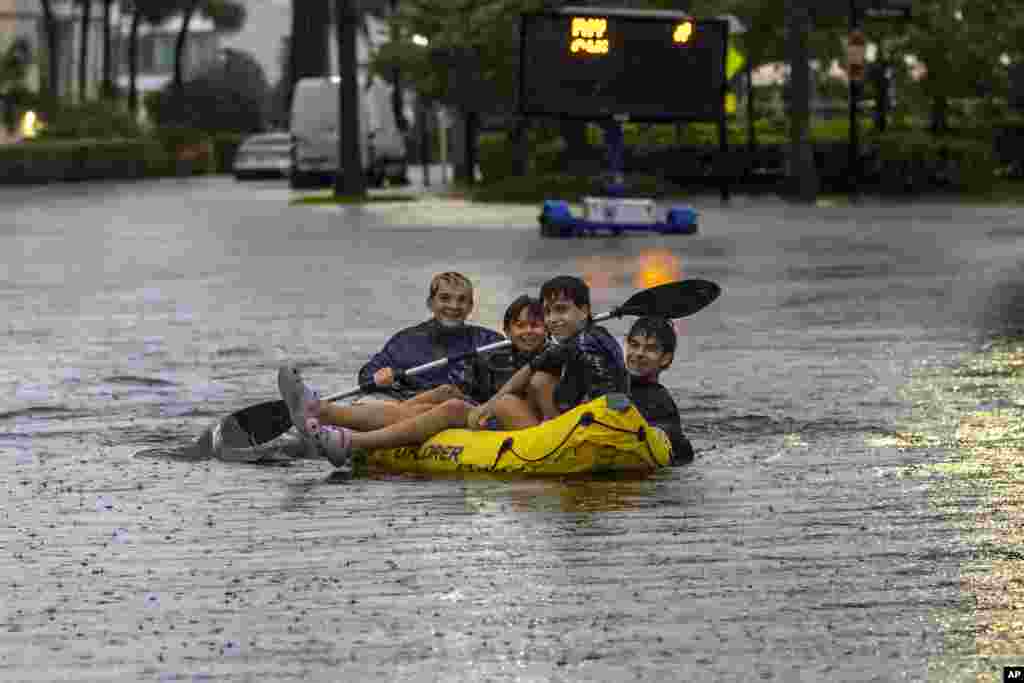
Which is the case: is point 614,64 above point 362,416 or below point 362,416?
above

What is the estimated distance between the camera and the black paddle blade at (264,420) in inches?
502

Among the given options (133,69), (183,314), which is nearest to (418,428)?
(183,314)

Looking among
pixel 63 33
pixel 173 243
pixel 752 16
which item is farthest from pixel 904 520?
pixel 63 33

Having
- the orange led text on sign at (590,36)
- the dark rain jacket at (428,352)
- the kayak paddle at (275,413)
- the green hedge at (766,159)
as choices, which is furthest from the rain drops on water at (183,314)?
the green hedge at (766,159)

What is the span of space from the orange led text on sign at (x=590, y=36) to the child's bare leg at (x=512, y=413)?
28.3 m

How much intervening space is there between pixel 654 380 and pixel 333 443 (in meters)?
1.40

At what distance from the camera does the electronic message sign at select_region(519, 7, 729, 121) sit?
40094 mm

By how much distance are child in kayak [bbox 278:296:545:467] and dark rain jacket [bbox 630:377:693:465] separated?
52 cm

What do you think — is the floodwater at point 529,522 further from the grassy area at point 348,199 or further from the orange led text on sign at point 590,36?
the grassy area at point 348,199

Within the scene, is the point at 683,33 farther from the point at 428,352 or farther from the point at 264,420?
the point at 264,420

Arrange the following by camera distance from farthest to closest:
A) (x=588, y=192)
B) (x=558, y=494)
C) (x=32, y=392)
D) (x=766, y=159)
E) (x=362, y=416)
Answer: (x=766, y=159) < (x=588, y=192) < (x=32, y=392) < (x=362, y=416) < (x=558, y=494)

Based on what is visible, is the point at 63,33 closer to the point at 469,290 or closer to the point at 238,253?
the point at 238,253

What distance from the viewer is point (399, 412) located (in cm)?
1261

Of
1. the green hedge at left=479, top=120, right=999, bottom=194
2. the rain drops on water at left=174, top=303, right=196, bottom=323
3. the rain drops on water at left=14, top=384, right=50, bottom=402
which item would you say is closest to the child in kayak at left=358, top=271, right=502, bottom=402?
the rain drops on water at left=14, top=384, right=50, bottom=402
